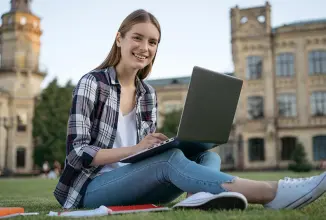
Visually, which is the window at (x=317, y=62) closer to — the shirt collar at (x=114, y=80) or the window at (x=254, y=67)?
the window at (x=254, y=67)

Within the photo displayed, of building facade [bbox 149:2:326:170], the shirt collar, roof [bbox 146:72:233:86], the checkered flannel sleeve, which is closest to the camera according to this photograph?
the checkered flannel sleeve

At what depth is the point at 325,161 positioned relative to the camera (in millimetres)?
25859

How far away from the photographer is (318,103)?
28406mm

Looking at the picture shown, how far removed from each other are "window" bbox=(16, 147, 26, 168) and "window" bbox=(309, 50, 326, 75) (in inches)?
906

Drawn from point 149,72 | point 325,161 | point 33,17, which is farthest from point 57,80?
point 149,72

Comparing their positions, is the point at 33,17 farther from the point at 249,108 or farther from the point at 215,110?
the point at 215,110

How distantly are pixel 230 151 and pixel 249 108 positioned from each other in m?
4.55

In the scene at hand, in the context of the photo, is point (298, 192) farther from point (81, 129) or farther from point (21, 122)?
point (21, 122)

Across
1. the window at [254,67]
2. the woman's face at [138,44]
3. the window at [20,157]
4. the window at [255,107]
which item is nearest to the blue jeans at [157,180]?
the woman's face at [138,44]

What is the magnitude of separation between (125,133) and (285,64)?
1080 inches

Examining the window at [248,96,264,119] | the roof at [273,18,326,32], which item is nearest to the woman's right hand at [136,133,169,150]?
the window at [248,96,264,119]

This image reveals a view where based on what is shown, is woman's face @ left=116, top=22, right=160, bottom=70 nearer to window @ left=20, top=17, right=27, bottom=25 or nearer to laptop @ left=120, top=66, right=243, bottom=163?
laptop @ left=120, top=66, right=243, bottom=163

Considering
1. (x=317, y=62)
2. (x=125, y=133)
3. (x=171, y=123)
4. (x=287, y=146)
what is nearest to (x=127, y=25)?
(x=125, y=133)

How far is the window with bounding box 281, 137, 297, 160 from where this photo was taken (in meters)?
28.5
